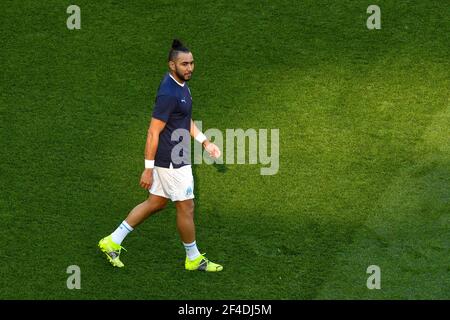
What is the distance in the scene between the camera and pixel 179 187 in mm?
9781

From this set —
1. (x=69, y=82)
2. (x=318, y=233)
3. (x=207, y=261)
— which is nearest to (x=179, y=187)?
(x=207, y=261)

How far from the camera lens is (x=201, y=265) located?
10086 millimetres

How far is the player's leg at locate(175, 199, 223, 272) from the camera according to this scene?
988 cm

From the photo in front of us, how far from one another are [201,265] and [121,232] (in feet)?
2.32

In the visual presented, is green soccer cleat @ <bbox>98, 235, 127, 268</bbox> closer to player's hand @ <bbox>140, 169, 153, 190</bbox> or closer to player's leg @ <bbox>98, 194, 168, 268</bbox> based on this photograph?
player's leg @ <bbox>98, 194, 168, 268</bbox>

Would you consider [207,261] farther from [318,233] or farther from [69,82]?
[69,82]

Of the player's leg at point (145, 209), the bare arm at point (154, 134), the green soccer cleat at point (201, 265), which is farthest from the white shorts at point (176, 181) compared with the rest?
the green soccer cleat at point (201, 265)

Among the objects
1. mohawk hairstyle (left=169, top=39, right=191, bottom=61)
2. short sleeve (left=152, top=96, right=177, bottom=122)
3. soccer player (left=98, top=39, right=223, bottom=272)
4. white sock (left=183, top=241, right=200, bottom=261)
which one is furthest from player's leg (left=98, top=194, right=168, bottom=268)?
mohawk hairstyle (left=169, top=39, right=191, bottom=61)

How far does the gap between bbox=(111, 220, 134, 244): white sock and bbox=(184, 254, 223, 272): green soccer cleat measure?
0.54m

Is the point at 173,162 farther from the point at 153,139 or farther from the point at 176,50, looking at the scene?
the point at 176,50

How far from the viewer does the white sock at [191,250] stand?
10023 millimetres

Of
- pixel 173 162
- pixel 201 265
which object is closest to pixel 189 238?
pixel 201 265

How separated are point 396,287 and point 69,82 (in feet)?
12.9

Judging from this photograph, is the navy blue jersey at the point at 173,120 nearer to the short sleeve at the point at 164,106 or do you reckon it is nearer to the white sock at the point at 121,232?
the short sleeve at the point at 164,106
